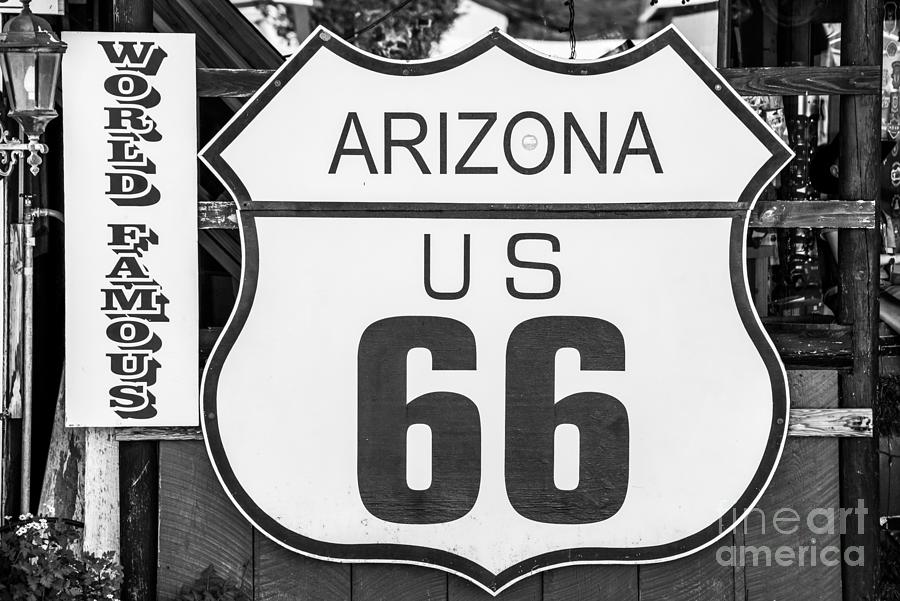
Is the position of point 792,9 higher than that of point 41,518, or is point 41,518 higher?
point 792,9

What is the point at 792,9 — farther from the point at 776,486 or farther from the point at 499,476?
the point at 499,476

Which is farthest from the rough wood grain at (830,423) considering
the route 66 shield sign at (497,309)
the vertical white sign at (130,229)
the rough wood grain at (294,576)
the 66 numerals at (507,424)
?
the vertical white sign at (130,229)

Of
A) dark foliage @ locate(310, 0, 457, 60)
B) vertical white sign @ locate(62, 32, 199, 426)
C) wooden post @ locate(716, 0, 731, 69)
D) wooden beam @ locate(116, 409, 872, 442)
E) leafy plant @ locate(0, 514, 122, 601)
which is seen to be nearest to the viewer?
leafy plant @ locate(0, 514, 122, 601)

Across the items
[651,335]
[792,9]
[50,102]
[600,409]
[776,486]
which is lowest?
[776,486]

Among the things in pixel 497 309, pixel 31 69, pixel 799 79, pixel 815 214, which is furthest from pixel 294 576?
pixel 799 79

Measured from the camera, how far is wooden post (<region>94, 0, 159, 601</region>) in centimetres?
404

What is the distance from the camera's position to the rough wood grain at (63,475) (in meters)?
4.23

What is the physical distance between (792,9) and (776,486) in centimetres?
307

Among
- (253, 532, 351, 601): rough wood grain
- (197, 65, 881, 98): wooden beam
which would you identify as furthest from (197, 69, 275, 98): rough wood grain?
(253, 532, 351, 601): rough wood grain

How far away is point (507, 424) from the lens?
399 cm

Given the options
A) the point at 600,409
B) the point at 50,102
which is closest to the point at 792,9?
the point at 600,409

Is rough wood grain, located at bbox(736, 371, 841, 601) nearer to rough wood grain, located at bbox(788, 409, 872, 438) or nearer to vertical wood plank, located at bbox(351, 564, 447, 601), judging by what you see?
rough wood grain, located at bbox(788, 409, 872, 438)

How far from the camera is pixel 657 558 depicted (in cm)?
399

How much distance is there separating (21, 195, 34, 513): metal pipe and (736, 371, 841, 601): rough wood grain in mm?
2925
